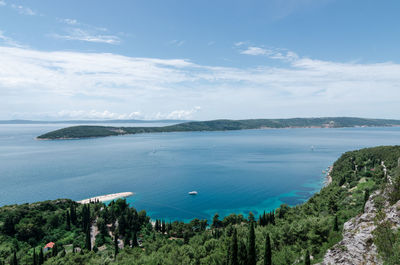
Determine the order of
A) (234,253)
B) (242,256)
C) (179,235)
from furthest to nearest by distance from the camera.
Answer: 1. (179,235)
2. (242,256)
3. (234,253)

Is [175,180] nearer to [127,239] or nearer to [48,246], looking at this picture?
[127,239]

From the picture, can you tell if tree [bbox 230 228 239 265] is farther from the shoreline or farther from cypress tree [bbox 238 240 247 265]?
the shoreline

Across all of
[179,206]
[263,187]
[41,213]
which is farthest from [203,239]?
[263,187]

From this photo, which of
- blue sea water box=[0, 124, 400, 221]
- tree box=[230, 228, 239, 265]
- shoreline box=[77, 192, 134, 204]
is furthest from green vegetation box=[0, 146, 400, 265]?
blue sea water box=[0, 124, 400, 221]

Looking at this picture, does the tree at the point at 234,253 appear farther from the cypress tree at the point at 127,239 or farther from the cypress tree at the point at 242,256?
the cypress tree at the point at 127,239

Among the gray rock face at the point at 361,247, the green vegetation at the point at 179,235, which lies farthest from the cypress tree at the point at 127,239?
the gray rock face at the point at 361,247

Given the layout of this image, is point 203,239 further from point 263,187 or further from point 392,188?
point 263,187

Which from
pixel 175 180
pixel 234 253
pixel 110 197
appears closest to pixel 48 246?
pixel 110 197

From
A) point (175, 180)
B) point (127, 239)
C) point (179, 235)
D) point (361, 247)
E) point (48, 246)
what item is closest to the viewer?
point (361, 247)
